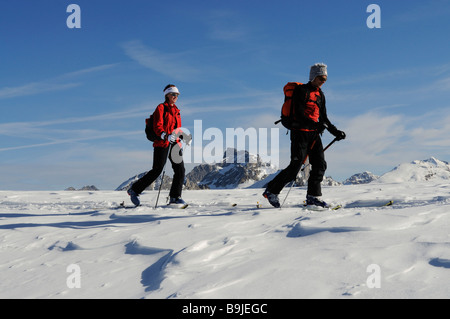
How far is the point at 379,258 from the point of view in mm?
3057

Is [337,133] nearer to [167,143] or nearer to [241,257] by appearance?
[167,143]

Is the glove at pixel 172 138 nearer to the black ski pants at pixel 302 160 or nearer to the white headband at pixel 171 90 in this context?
the white headband at pixel 171 90

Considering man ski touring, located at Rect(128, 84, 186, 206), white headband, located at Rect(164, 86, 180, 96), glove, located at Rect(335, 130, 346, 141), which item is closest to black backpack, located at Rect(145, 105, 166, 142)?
man ski touring, located at Rect(128, 84, 186, 206)

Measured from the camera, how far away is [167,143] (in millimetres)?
7434

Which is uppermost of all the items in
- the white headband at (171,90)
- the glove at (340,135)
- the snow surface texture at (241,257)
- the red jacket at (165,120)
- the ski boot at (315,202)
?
the white headband at (171,90)

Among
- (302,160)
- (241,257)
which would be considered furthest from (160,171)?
(241,257)

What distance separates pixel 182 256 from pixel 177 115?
4.50 metres

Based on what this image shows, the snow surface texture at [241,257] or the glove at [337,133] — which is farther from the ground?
the glove at [337,133]

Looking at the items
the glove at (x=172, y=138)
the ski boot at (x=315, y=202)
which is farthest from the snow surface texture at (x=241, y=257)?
the glove at (x=172, y=138)

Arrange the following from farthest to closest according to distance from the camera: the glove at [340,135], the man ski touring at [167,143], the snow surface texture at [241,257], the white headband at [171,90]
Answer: the white headband at [171,90]
the man ski touring at [167,143]
the glove at [340,135]
the snow surface texture at [241,257]

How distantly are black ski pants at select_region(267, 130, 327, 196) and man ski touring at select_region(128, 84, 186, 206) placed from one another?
2.12 meters

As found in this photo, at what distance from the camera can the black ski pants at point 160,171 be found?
7457mm

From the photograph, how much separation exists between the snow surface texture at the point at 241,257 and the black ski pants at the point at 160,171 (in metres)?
2.03
